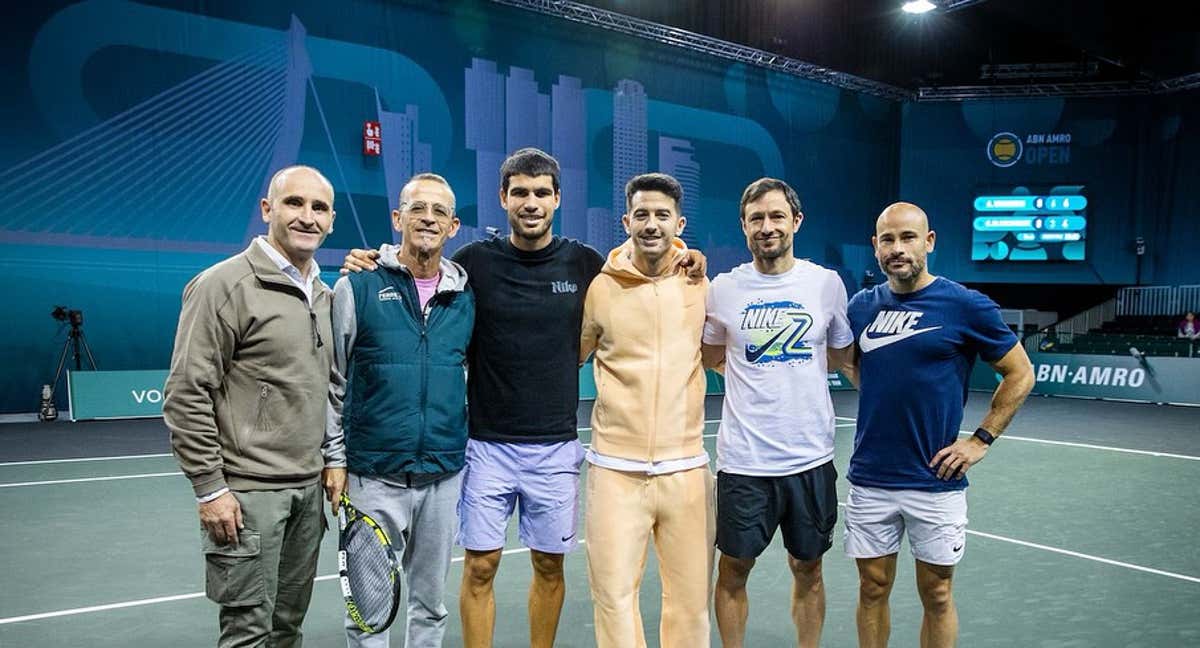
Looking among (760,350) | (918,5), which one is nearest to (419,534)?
(760,350)

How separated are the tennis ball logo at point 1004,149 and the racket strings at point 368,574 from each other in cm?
2333

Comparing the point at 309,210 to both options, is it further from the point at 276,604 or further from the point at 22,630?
the point at 22,630

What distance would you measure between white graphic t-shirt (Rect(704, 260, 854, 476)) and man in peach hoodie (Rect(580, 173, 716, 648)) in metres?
0.21

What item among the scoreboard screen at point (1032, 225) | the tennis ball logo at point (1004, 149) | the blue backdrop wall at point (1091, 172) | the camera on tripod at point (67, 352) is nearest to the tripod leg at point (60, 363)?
the camera on tripod at point (67, 352)

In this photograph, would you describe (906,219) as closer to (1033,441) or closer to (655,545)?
(655,545)

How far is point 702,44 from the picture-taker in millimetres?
18984

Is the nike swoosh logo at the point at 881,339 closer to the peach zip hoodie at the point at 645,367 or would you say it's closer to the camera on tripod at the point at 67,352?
the peach zip hoodie at the point at 645,367

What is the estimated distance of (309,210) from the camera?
3148mm

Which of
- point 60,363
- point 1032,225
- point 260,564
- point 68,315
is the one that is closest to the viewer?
point 260,564

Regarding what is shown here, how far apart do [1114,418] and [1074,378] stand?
13.5ft

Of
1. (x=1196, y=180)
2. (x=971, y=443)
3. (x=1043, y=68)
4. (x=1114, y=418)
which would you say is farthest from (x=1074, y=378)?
(x=971, y=443)

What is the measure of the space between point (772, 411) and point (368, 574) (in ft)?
5.52

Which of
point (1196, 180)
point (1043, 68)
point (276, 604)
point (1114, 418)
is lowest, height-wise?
point (1114, 418)

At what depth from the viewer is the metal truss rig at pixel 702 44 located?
55.3 feet
